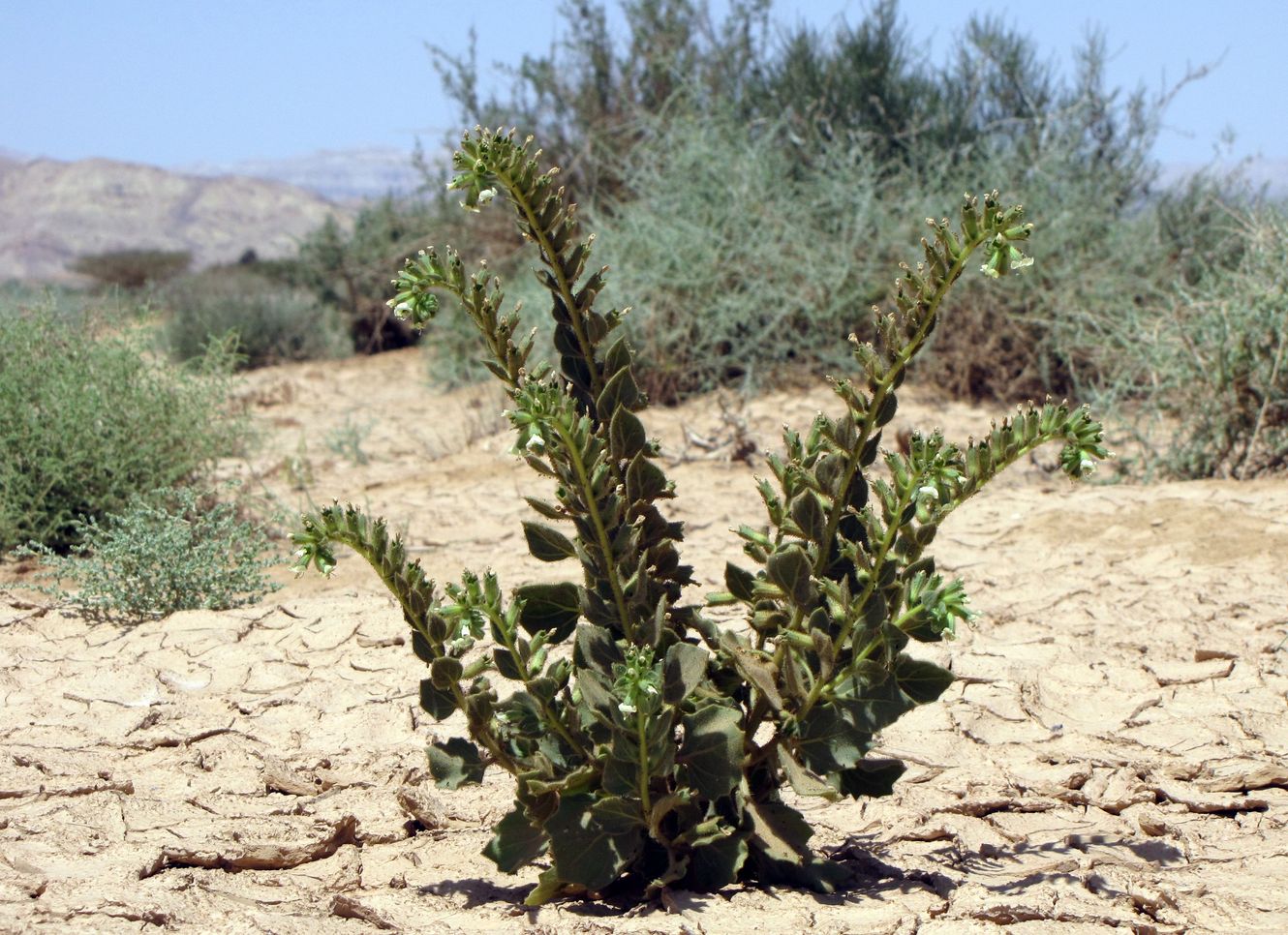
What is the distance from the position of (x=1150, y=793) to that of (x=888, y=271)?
18.3ft

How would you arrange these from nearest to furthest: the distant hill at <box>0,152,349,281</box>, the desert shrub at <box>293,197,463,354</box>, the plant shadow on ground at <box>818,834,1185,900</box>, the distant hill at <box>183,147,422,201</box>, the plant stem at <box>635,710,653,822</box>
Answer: the plant stem at <box>635,710,653,822</box> → the plant shadow on ground at <box>818,834,1185,900</box> → the desert shrub at <box>293,197,463,354</box> → the distant hill at <box>0,152,349,281</box> → the distant hill at <box>183,147,422,201</box>

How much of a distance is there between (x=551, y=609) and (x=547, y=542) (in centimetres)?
15

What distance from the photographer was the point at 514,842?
81.3 inches

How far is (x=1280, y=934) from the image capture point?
2109mm

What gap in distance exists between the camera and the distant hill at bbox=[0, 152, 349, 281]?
56.5 m

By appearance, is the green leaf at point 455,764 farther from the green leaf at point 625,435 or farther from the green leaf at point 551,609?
the green leaf at point 625,435

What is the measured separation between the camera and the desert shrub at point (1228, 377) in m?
5.72

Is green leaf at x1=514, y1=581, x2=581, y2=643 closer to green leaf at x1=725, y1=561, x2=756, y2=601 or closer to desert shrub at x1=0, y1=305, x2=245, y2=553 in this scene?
green leaf at x1=725, y1=561, x2=756, y2=601

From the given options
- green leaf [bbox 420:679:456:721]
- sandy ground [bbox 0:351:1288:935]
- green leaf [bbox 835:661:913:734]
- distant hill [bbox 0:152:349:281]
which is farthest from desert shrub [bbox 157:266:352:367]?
distant hill [bbox 0:152:349:281]

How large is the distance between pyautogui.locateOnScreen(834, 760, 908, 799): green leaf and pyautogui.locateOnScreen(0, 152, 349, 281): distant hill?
55720 millimetres

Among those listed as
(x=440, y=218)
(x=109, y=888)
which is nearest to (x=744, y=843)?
(x=109, y=888)

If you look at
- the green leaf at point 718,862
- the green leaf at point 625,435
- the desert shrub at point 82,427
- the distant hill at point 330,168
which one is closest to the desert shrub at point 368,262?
the desert shrub at point 82,427

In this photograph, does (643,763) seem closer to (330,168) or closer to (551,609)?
(551,609)

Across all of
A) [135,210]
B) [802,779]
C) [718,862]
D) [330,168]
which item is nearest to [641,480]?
[802,779]
